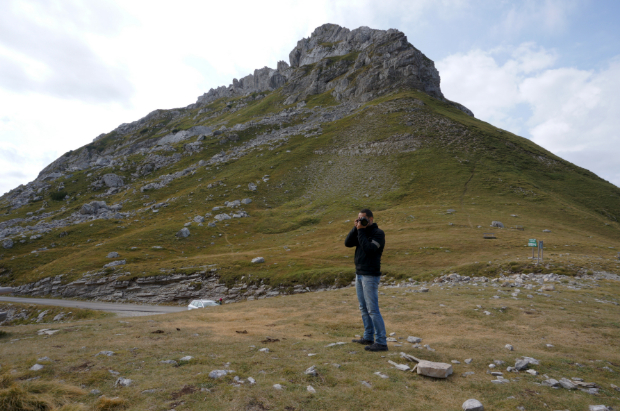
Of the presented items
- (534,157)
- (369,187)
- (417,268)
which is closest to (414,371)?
(417,268)

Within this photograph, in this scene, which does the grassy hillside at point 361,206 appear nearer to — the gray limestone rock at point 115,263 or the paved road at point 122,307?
the gray limestone rock at point 115,263

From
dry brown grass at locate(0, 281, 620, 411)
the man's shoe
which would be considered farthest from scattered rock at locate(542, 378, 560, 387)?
the man's shoe

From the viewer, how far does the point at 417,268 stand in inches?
1508

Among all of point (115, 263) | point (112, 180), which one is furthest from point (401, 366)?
point (112, 180)

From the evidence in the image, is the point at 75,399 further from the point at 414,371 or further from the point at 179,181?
the point at 179,181

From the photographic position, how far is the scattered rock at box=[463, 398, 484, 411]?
6613 mm

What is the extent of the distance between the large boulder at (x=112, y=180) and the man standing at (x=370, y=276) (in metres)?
147

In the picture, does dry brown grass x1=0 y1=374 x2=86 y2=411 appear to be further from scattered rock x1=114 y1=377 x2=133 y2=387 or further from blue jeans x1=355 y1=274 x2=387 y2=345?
blue jeans x1=355 y1=274 x2=387 y2=345

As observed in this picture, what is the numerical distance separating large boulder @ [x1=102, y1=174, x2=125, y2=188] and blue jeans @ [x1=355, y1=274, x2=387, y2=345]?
147448 millimetres

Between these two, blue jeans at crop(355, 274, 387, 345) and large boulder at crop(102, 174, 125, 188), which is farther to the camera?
large boulder at crop(102, 174, 125, 188)

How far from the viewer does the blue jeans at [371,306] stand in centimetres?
1092

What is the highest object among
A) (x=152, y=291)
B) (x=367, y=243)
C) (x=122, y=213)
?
(x=122, y=213)

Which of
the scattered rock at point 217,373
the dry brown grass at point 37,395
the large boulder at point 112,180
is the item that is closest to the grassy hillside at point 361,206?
the large boulder at point 112,180

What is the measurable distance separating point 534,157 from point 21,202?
20670cm
